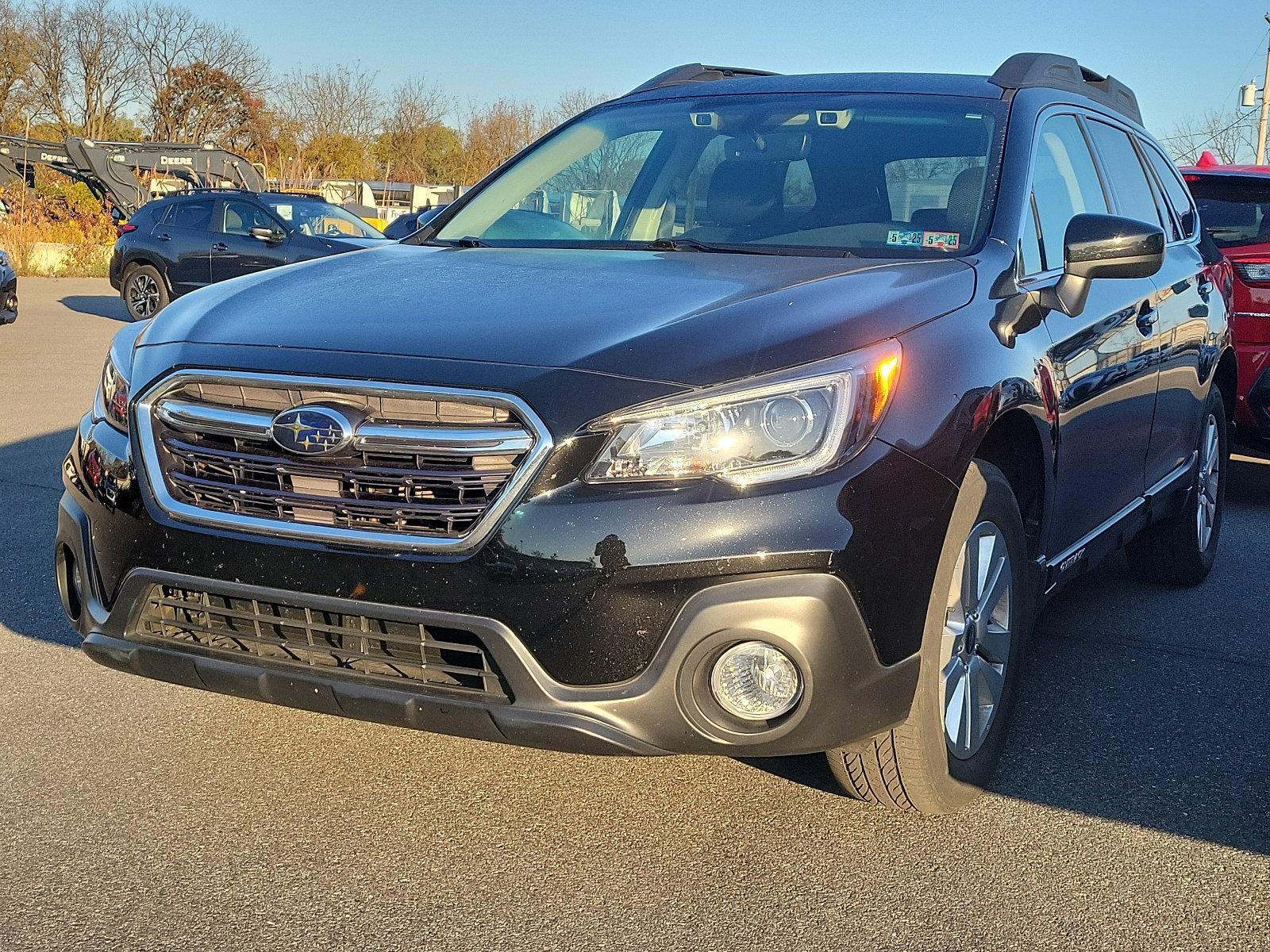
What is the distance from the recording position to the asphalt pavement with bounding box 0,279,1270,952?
106 inches

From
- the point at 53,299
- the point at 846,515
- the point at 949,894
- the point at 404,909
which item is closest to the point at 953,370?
the point at 846,515

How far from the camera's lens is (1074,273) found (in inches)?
142

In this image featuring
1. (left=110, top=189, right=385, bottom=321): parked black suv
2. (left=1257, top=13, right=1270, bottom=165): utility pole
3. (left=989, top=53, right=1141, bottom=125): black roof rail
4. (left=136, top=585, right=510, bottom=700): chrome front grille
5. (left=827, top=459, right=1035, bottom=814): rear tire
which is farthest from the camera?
(left=1257, top=13, right=1270, bottom=165): utility pole

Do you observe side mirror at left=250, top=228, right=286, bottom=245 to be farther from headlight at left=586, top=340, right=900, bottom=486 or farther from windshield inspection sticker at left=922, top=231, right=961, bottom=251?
headlight at left=586, top=340, right=900, bottom=486

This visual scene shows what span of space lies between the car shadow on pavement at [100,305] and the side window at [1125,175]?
45.6 feet

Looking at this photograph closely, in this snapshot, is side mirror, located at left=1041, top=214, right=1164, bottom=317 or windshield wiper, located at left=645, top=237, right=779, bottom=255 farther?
windshield wiper, located at left=645, top=237, right=779, bottom=255

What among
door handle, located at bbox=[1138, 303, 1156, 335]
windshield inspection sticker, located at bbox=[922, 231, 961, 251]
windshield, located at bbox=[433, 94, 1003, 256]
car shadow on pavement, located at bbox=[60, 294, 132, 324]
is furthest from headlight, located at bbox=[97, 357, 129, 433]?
car shadow on pavement, located at bbox=[60, 294, 132, 324]

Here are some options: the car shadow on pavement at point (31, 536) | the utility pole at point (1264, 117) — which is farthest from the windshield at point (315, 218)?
the utility pole at point (1264, 117)

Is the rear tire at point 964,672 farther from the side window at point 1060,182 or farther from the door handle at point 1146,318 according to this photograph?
the door handle at point 1146,318

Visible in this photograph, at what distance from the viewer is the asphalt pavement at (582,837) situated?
2.70m

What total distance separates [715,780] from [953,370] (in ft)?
3.84

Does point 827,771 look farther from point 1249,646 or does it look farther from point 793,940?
point 1249,646

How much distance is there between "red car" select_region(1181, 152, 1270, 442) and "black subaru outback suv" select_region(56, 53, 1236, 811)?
3566 millimetres

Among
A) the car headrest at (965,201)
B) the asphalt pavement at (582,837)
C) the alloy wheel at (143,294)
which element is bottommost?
the alloy wheel at (143,294)
